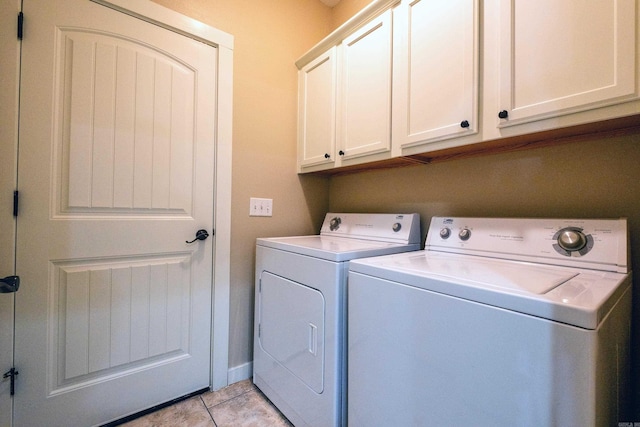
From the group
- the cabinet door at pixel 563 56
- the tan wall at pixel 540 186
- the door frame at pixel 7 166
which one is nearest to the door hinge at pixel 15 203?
the door frame at pixel 7 166

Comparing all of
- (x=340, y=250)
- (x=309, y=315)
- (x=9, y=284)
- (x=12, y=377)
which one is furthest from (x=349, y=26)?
(x=12, y=377)

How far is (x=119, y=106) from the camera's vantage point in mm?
1371

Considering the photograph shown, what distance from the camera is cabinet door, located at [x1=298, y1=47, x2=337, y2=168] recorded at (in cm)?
172

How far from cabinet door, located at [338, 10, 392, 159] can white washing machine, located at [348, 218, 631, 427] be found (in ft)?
2.31

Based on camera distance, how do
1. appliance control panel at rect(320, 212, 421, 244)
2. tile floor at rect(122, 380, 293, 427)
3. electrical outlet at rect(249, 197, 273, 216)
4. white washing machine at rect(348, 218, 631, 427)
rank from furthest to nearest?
electrical outlet at rect(249, 197, 273, 216) < appliance control panel at rect(320, 212, 421, 244) < tile floor at rect(122, 380, 293, 427) < white washing machine at rect(348, 218, 631, 427)

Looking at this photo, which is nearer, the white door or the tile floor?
the white door

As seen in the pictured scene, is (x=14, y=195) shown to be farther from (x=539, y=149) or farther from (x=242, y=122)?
(x=539, y=149)

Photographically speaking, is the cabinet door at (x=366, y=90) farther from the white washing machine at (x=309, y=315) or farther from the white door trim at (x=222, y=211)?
the white door trim at (x=222, y=211)

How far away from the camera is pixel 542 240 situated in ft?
3.47

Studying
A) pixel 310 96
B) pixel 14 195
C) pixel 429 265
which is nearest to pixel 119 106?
pixel 14 195

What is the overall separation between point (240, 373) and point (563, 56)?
2.19 meters

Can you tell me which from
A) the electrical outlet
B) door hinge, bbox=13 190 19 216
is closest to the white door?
door hinge, bbox=13 190 19 216

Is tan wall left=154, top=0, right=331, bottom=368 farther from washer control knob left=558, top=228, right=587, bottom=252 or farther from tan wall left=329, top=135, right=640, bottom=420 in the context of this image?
washer control knob left=558, top=228, right=587, bottom=252

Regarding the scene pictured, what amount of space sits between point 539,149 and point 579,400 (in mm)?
1008
